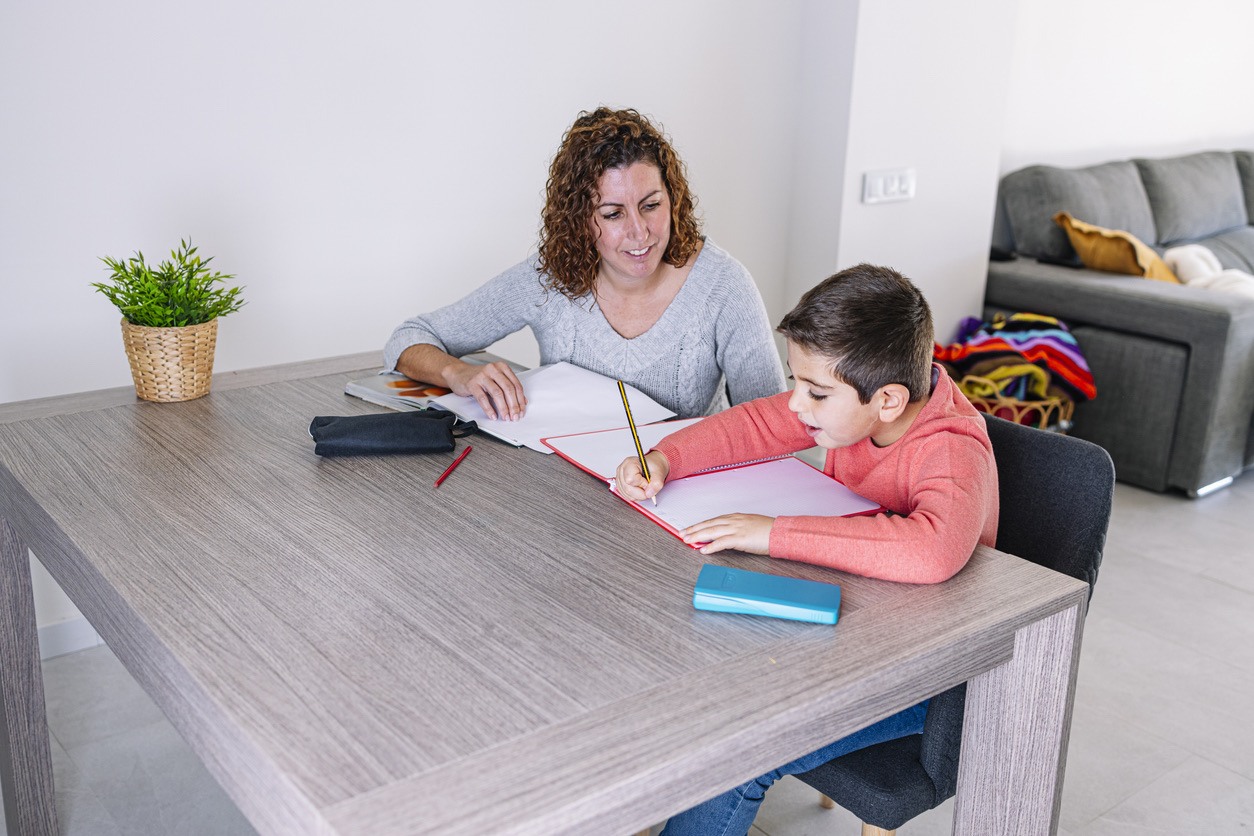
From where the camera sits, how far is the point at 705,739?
0.84 m

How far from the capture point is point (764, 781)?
127 centimetres

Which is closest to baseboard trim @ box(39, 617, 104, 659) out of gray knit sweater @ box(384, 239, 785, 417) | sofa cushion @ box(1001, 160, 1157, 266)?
gray knit sweater @ box(384, 239, 785, 417)

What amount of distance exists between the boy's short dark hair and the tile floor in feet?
2.91

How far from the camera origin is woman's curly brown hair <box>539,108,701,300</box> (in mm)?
1765

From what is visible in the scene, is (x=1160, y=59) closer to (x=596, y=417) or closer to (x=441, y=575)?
(x=596, y=417)

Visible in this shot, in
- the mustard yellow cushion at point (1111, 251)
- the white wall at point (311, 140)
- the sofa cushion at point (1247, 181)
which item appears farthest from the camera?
the sofa cushion at point (1247, 181)

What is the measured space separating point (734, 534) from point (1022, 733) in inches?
13.7

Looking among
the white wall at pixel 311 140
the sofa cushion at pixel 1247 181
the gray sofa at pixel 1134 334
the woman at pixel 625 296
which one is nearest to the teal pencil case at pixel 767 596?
the woman at pixel 625 296

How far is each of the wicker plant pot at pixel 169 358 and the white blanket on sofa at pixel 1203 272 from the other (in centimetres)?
302

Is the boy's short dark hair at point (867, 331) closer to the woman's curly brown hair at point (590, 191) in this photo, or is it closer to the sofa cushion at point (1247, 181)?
the woman's curly brown hair at point (590, 191)

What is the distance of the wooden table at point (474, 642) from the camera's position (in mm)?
813

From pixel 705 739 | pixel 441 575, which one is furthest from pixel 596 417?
pixel 705 739

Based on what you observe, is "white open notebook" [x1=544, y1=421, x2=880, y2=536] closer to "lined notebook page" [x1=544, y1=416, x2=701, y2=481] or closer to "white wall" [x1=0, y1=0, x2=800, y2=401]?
"lined notebook page" [x1=544, y1=416, x2=701, y2=481]

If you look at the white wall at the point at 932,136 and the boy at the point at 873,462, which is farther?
the white wall at the point at 932,136
